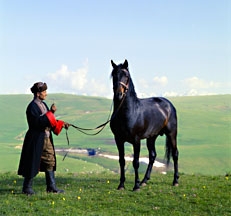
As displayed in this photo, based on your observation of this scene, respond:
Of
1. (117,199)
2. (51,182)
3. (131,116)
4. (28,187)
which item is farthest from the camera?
(131,116)

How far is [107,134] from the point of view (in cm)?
9481

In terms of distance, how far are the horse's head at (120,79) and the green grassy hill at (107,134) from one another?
30098mm

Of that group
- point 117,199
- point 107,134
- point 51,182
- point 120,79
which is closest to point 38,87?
point 120,79

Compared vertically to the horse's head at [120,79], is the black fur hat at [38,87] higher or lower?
lower

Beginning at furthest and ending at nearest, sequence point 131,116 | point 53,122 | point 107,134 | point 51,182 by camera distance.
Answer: point 107,134, point 131,116, point 51,182, point 53,122

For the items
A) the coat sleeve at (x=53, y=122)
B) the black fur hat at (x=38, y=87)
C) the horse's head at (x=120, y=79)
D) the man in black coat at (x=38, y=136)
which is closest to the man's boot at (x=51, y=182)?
the man in black coat at (x=38, y=136)

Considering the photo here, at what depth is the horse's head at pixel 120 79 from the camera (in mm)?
11047

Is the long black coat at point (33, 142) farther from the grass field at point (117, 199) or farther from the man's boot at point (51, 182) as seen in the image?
the grass field at point (117, 199)

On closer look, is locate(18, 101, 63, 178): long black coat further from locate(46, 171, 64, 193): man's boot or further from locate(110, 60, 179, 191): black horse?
locate(110, 60, 179, 191): black horse

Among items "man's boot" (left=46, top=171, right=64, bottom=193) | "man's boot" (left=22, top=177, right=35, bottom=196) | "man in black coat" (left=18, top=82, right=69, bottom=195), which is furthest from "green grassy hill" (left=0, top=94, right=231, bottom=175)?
"man in black coat" (left=18, top=82, right=69, bottom=195)

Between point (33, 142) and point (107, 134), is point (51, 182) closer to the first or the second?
point (33, 142)

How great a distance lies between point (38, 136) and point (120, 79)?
2.63m

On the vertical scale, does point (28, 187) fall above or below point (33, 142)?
below

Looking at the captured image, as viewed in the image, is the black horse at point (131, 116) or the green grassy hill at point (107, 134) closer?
the black horse at point (131, 116)
